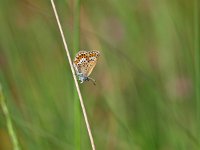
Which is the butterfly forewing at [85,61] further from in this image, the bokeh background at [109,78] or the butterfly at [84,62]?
the bokeh background at [109,78]

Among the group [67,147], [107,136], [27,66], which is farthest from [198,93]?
[27,66]

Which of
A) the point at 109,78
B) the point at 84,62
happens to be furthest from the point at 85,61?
the point at 109,78

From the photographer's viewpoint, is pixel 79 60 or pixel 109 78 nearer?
pixel 79 60

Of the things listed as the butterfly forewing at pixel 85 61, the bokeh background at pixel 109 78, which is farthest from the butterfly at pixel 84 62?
the bokeh background at pixel 109 78

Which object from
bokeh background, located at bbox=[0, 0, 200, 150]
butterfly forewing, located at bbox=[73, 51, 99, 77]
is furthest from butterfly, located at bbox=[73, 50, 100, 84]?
bokeh background, located at bbox=[0, 0, 200, 150]

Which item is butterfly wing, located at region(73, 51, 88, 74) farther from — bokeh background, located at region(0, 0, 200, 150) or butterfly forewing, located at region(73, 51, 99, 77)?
bokeh background, located at region(0, 0, 200, 150)

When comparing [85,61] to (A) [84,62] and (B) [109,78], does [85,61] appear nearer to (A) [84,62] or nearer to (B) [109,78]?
(A) [84,62]

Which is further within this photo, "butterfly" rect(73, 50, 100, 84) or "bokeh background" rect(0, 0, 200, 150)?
"bokeh background" rect(0, 0, 200, 150)
